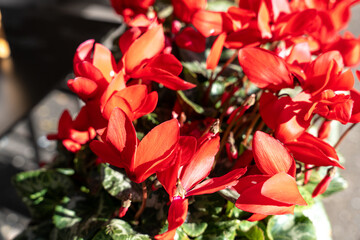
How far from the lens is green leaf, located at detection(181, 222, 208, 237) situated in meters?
0.53

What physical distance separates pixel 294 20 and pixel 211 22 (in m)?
0.11

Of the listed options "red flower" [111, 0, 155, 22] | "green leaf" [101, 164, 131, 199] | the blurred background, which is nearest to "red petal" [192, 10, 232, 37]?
"red flower" [111, 0, 155, 22]

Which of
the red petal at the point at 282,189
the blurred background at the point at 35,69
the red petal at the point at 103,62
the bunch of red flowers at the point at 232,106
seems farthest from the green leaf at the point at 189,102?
the blurred background at the point at 35,69

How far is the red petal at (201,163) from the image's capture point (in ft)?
1.35

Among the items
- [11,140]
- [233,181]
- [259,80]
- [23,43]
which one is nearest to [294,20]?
[259,80]

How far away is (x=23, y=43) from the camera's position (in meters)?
1.75

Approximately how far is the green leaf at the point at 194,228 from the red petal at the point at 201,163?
14 centimetres

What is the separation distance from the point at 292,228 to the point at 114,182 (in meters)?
0.29

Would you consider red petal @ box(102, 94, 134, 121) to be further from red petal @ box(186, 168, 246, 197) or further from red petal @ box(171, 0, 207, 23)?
red petal @ box(171, 0, 207, 23)

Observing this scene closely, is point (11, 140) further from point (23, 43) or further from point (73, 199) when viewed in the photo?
point (73, 199)

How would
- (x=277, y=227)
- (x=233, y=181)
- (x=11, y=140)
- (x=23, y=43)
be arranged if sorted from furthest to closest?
1. (x=23, y=43)
2. (x=11, y=140)
3. (x=277, y=227)
4. (x=233, y=181)

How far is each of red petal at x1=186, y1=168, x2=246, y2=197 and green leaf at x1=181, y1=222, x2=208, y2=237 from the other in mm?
130

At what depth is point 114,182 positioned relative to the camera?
53cm

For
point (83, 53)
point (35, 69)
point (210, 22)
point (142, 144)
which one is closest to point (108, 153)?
point (142, 144)
